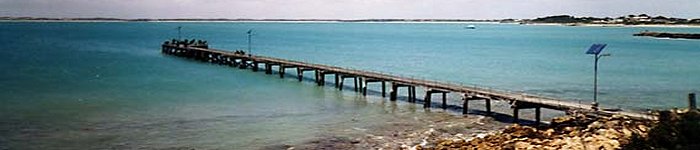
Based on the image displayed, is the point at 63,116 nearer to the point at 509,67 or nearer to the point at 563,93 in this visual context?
the point at 563,93

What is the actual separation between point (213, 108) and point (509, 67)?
124 feet

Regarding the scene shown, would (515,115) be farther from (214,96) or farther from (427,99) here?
(214,96)

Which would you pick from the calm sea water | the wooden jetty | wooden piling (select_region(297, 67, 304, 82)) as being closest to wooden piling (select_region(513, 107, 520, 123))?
the wooden jetty

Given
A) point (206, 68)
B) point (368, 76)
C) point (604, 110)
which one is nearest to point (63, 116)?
point (368, 76)

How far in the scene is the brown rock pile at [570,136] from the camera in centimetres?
2029

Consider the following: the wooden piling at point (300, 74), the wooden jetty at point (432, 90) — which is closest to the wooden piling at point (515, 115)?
the wooden jetty at point (432, 90)

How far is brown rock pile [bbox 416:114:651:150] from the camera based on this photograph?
66.6 feet

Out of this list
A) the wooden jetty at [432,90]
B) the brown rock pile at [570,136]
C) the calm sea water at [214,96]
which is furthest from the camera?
the wooden jetty at [432,90]

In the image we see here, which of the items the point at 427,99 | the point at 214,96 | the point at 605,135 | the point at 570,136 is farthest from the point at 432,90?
the point at 605,135

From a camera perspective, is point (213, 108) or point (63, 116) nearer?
point (63, 116)

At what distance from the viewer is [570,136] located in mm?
22953

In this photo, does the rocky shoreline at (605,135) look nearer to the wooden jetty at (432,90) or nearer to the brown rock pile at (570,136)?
the brown rock pile at (570,136)

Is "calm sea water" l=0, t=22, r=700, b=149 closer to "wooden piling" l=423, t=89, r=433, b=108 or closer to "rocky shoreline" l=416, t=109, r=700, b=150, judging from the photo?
"wooden piling" l=423, t=89, r=433, b=108

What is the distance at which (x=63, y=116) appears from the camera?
1312 inches
